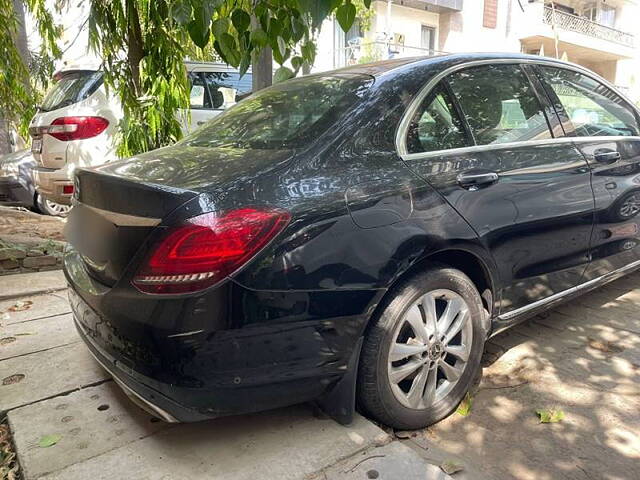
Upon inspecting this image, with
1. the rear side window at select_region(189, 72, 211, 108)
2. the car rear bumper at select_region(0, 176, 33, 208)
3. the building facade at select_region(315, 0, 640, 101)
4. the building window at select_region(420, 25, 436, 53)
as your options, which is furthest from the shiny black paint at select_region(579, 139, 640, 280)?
the building window at select_region(420, 25, 436, 53)

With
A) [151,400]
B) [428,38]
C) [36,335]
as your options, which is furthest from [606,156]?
[428,38]

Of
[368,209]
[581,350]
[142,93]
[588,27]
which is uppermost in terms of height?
[588,27]

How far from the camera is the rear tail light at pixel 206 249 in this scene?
1.74 m

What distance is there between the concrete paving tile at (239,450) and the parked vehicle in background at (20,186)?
5.57 metres

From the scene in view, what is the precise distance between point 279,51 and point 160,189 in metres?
0.68

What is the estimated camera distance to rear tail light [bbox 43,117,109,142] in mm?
5699

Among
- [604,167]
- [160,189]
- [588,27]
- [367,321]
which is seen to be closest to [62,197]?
[160,189]

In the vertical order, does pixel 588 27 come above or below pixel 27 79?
above

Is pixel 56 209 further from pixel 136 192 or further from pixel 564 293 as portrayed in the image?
pixel 564 293

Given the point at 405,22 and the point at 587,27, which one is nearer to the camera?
the point at 405,22

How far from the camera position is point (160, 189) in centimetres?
186

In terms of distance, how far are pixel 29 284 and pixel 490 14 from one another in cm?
1943

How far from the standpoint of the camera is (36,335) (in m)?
3.19

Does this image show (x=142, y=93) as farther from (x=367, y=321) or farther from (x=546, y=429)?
(x=546, y=429)
